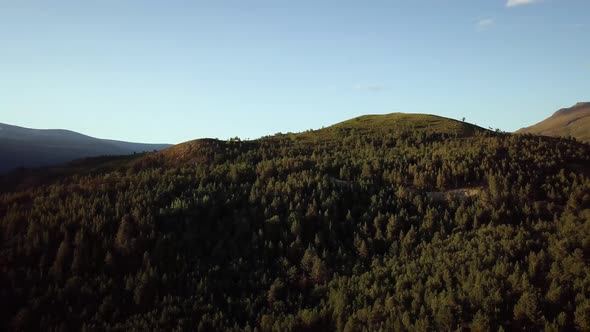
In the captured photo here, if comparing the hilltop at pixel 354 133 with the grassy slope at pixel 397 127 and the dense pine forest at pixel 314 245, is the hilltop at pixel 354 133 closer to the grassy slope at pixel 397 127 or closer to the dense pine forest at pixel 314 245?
the grassy slope at pixel 397 127

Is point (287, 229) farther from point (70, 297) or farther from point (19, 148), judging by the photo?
point (19, 148)

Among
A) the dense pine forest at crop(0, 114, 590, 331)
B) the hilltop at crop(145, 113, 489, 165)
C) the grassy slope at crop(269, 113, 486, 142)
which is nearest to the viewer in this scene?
the dense pine forest at crop(0, 114, 590, 331)

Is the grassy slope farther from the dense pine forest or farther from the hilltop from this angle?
the dense pine forest

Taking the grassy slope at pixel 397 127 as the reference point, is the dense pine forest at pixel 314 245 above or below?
below

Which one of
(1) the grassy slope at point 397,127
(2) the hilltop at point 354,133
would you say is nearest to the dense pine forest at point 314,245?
(2) the hilltop at point 354,133

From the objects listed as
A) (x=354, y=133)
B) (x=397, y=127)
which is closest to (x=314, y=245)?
(x=354, y=133)

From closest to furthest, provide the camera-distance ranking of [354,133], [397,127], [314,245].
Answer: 1. [314,245]
2. [354,133]
3. [397,127]

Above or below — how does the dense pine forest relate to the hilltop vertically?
below

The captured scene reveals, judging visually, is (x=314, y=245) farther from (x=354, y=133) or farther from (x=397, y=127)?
(x=397, y=127)

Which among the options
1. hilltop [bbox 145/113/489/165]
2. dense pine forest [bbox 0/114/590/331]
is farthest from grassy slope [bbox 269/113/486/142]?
dense pine forest [bbox 0/114/590/331]
